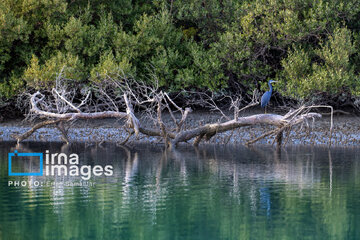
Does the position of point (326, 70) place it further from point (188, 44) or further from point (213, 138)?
point (188, 44)

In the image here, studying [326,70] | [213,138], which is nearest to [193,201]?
[213,138]

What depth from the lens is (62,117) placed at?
2175 cm

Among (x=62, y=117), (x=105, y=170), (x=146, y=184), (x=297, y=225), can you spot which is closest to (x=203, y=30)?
(x=62, y=117)

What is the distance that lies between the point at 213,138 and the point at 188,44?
6010 mm

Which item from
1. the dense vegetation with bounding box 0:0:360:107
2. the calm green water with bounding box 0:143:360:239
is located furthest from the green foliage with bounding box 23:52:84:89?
the calm green water with bounding box 0:143:360:239

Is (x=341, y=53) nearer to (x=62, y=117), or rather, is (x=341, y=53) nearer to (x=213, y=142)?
(x=213, y=142)

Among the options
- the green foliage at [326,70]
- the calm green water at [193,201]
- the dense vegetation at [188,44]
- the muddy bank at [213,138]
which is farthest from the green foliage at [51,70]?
the green foliage at [326,70]

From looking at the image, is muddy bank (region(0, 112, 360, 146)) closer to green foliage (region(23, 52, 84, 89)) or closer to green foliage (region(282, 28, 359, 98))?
green foliage (region(282, 28, 359, 98))

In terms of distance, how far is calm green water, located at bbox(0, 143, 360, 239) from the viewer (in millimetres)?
10383

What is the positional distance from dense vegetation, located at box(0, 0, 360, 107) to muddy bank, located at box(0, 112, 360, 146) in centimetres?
181

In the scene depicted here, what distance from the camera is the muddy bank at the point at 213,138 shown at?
27891mm

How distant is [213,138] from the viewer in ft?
92.7

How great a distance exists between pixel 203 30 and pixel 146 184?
18.5m

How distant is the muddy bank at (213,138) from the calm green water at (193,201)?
6.85 metres
